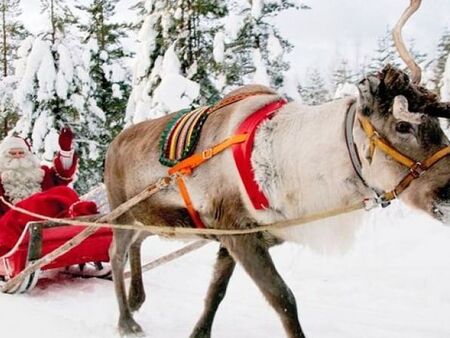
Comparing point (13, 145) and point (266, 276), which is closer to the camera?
point (266, 276)

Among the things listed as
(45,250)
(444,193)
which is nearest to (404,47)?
(444,193)

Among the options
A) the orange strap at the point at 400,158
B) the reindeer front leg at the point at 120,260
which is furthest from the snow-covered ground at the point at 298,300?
the orange strap at the point at 400,158

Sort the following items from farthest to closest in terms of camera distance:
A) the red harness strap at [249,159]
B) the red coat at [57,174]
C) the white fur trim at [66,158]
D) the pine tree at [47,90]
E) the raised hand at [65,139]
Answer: the pine tree at [47,90] < the red coat at [57,174] < the white fur trim at [66,158] < the raised hand at [65,139] < the red harness strap at [249,159]

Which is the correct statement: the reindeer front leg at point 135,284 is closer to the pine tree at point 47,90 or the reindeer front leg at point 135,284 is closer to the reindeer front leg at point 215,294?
the reindeer front leg at point 215,294

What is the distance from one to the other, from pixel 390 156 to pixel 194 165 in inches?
52.6

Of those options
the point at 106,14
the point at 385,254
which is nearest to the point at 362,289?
the point at 385,254

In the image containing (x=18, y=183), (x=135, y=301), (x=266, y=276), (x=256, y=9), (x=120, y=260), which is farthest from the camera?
(x=256, y=9)

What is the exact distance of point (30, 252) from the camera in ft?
18.8

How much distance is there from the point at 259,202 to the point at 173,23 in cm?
1290

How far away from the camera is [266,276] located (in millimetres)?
3477

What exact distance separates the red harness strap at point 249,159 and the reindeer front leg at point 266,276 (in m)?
0.24

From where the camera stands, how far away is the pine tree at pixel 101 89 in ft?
60.8

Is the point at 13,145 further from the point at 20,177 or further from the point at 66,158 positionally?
the point at 66,158

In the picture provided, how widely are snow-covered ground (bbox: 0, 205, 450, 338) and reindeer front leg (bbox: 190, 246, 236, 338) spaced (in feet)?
1.00
